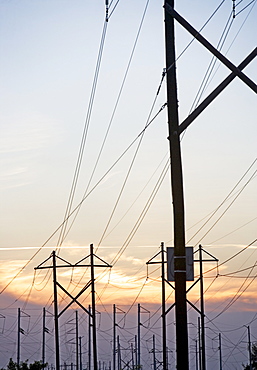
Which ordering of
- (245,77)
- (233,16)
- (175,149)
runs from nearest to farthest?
1. (245,77)
2. (175,149)
3. (233,16)

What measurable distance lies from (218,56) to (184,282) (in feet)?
17.0

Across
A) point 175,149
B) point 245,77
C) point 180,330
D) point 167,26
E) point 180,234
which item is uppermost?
point 167,26

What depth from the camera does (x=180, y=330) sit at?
1848cm

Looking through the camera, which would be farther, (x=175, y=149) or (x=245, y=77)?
(x=175, y=149)

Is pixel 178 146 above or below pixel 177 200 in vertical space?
above

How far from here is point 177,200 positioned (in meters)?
19.1

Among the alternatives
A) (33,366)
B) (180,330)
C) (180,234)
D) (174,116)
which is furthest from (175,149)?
(33,366)

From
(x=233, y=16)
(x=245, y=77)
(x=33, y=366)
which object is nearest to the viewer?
(x=245, y=77)

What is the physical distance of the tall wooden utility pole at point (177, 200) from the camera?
60.4ft

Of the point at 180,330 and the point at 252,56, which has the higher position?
the point at 252,56

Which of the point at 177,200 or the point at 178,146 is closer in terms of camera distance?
the point at 177,200

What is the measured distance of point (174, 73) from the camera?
20.0 meters

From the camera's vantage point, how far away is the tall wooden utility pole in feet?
60.4

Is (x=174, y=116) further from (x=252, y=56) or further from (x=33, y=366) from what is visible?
(x=33, y=366)
